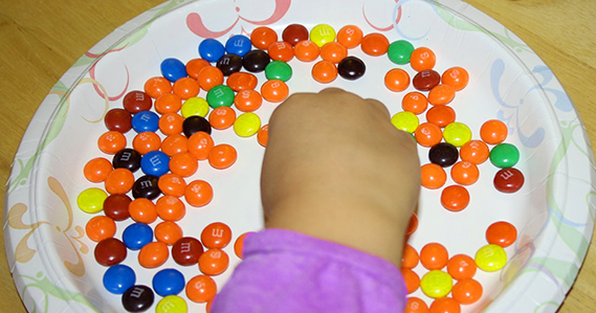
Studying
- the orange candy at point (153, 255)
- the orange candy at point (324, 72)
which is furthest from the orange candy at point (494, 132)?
the orange candy at point (153, 255)

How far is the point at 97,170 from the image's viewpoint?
0.77 metres

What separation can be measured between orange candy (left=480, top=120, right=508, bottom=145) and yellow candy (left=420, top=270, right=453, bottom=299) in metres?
0.21

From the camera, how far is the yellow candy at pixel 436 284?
0.65m

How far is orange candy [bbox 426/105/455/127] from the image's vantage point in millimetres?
774

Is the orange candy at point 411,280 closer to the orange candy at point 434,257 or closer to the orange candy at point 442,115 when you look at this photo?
the orange candy at point 434,257

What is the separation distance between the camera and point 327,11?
2.92ft

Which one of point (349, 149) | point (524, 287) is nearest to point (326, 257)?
point (349, 149)

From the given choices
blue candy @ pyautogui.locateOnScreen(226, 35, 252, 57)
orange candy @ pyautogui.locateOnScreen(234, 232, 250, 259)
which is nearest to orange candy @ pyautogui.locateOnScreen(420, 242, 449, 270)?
orange candy @ pyautogui.locateOnScreen(234, 232, 250, 259)

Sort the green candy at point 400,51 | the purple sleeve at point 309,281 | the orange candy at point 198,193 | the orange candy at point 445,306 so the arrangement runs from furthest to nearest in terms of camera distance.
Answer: the green candy at point 400,51 < the orange candy at point 198,193 < the orange candy at point 445,306 < the purple sleeve at point 309,281

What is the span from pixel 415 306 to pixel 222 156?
0.32 meters

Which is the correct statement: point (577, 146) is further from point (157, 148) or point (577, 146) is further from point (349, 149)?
point (157, 148)

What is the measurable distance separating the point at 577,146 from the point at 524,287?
20cm

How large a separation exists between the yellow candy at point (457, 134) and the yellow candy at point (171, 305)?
0.41 m

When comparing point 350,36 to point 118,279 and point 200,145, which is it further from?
point 118,279
